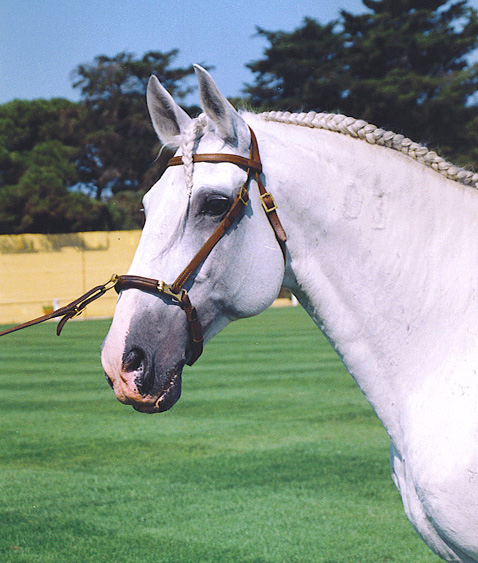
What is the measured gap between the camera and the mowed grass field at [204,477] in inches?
189

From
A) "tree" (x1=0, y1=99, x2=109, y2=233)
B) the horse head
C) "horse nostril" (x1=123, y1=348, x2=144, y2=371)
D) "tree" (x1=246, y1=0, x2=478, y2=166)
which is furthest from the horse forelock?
"tree" (x1=0, y1=99, x2=109, y2=233)

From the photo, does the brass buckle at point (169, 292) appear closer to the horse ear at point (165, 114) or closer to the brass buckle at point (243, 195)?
the brass buckle at point (243, 195)

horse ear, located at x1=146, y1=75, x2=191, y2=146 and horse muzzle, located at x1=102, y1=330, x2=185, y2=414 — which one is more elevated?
horse ear, located at x1=146, y1=75, x2=191, y2=146

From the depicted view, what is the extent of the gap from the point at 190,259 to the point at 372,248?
66 centimetres

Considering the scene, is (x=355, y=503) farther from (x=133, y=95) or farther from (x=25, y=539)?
(x=133, y=95)

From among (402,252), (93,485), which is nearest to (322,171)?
(402,252)

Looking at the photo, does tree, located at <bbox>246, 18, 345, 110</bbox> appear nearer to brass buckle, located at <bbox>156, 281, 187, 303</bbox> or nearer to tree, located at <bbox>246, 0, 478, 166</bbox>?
tree, located at <bbox>246, 0, 478, 166</bbox>

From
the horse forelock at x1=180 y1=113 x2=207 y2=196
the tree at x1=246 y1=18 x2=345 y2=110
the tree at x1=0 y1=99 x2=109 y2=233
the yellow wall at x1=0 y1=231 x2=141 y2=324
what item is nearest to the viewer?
the horse forelock at x1=180 y1=113 x2=207 y2=196

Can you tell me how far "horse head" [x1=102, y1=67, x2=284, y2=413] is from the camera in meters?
2.27

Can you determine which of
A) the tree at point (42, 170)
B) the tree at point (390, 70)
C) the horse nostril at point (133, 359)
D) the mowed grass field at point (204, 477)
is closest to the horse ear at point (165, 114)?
the horse nostril at point (133, 359)

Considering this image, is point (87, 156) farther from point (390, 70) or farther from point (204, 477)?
point (204, 477)

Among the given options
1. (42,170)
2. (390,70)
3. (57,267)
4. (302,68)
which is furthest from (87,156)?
(390,70)

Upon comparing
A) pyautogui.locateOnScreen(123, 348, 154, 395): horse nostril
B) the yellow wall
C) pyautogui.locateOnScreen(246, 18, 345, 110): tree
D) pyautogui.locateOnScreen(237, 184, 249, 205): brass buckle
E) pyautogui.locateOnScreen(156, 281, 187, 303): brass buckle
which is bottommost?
the yellow wall

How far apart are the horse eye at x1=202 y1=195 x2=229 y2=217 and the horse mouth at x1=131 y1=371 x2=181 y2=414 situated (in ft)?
1.76
